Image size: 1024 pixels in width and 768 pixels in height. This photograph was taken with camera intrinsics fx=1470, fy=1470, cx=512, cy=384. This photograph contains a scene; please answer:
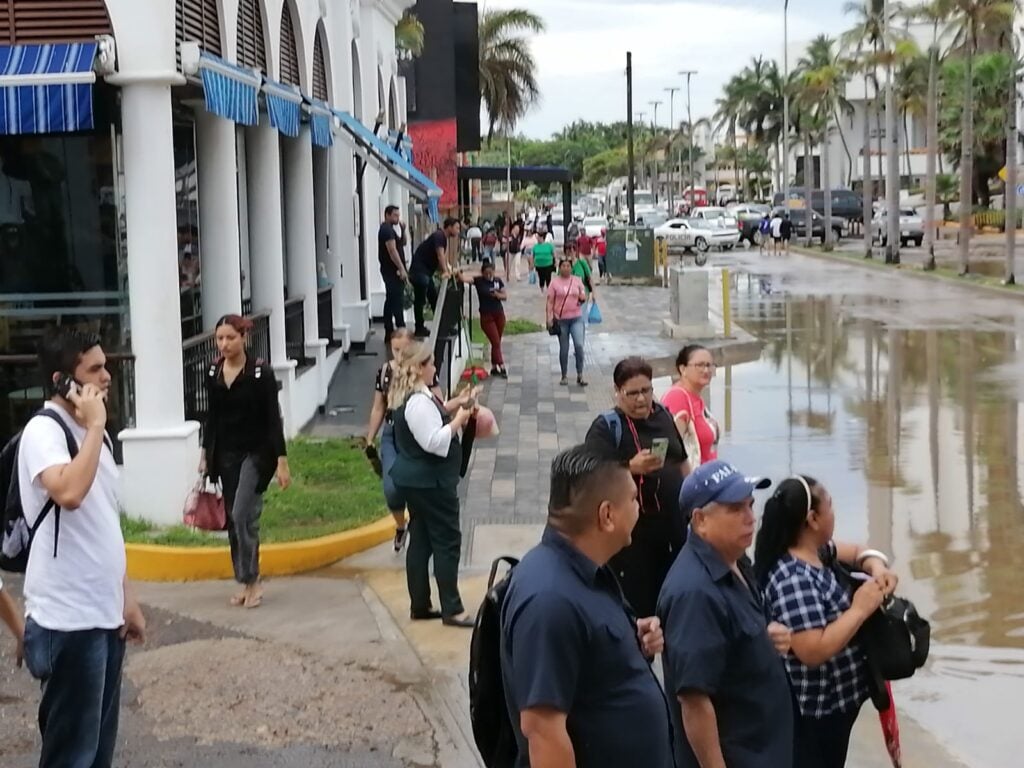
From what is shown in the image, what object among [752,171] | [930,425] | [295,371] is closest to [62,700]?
[295,371]

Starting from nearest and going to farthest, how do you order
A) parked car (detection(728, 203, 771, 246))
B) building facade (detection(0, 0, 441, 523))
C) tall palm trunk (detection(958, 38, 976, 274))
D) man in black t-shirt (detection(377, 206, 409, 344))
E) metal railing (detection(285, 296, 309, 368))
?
building facade (detection(0, 0, 441, 523)), metal railing (detection(285, 296, 309, 368)), man in black t-shirt (detection(377, 206, 409, 344)), tall palm trunk (detection(958, 38, 976, 274)), parked car (detection(728, 203, 771, 246))

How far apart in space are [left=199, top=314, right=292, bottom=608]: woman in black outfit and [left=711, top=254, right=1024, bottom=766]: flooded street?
3.73 m

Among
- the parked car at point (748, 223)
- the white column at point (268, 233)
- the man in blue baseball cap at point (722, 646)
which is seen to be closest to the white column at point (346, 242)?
the white column at point (268, 233)

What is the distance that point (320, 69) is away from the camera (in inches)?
717

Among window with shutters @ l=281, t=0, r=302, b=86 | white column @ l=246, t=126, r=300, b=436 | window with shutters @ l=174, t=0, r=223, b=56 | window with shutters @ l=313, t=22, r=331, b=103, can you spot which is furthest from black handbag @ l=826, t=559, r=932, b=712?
window with shutters @ l=313, t=22, r=331, b=103

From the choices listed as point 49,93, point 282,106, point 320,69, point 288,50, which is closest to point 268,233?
point 282,106

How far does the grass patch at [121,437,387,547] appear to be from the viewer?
9.82 m

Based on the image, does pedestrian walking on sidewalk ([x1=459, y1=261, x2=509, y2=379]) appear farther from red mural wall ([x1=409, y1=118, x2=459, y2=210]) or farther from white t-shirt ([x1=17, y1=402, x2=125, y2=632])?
white t-shirt ([x1=17, y1=402, x2=125, y2=632])

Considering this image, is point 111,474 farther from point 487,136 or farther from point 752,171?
point 752,171

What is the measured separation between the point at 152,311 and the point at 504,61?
57.5 metres

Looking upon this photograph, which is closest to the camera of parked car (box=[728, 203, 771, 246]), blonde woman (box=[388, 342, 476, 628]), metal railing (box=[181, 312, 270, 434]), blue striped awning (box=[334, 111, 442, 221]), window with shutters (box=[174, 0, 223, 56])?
blonde woman (box=[388, 342, 476, 628])

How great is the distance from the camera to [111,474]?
5148 millimetres

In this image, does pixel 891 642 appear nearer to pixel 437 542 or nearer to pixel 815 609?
pixel 815 609

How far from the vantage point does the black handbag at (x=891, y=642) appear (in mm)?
4461
